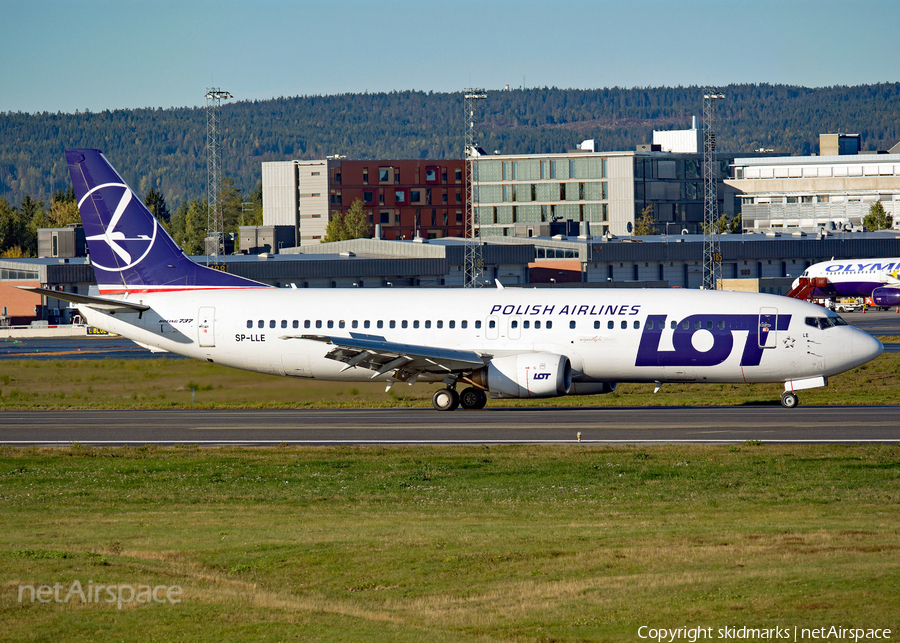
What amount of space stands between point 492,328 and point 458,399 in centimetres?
302

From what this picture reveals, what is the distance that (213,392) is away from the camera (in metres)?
42.7

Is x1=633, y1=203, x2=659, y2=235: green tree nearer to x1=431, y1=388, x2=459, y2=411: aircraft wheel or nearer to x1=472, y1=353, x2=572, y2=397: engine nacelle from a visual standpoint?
x1=431, y1=388, x2=459, y2=411: aircraft wheel

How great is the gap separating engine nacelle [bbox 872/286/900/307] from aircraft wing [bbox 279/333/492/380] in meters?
79.8

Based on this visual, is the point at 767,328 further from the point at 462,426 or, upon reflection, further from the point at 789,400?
the point at 462,426

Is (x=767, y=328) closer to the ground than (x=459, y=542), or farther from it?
farther from it

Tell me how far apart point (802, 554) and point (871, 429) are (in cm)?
1817

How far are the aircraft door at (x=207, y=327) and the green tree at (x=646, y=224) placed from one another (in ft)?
478

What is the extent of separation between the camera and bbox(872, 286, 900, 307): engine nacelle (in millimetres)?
106375

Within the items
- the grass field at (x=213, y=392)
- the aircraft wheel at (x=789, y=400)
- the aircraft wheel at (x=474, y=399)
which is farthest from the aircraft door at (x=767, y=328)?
the aircraft wheel at (x=474, y=399)

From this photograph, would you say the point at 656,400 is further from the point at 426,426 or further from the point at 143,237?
the point at 143,237

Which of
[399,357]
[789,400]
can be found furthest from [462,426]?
[789,400]

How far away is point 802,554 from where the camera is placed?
15633mm

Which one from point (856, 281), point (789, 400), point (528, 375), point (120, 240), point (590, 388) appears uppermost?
point (120, 240)

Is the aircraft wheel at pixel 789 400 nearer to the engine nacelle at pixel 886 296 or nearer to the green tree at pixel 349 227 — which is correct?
the engine nacelle at pixel 886 296
